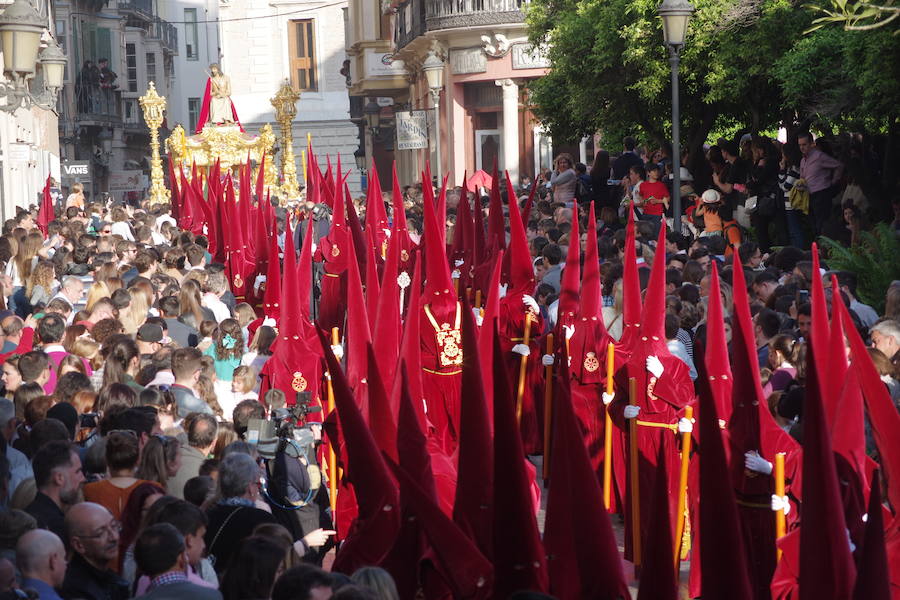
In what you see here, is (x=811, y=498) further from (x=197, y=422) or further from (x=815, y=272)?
(x=197, y=422)

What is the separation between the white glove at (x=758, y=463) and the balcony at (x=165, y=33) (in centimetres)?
5870

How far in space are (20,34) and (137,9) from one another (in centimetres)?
5203

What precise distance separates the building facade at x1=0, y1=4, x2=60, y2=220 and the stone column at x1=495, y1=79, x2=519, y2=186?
30.4 ft

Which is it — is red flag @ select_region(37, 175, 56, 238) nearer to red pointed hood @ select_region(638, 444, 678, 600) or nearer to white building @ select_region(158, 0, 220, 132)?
red pointed hood @ select_region(638, 444, 678, 600)

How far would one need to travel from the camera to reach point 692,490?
748 centimetres

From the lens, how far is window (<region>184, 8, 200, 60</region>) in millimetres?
71062

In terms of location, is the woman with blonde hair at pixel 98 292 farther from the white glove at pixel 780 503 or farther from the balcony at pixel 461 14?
the balcony at pixel 461 14

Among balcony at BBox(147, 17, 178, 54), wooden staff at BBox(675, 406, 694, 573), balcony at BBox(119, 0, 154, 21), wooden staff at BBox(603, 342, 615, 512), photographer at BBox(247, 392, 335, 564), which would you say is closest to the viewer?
photographer at BBox(247, 392, 335, 564)

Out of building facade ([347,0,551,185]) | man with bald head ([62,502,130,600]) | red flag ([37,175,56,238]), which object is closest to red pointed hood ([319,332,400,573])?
man with bald head ([62,502,130,600])

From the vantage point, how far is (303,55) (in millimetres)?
52719

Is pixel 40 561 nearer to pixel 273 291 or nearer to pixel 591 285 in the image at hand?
pixel 591 285

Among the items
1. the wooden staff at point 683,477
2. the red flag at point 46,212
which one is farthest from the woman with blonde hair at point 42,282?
the red flag at point 46,212

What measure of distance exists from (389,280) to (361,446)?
9.28 feet

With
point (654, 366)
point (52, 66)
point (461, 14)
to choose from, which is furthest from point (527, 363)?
point (461, 14)
